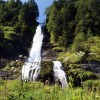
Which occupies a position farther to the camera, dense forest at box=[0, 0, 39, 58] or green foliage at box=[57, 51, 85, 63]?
dense forest at box=[0, 0, 39, 58]

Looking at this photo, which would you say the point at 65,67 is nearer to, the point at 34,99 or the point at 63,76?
the point at 63,76

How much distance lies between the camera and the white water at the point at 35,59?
53.7 m

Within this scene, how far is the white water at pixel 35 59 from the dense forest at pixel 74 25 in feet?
8.28

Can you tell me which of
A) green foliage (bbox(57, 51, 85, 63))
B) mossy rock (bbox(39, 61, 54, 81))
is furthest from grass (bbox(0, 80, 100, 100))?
green foliage (bbox(57, 51, 85, 63))

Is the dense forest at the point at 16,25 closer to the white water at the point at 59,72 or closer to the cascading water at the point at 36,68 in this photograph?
the cascading water at the point at 36,68

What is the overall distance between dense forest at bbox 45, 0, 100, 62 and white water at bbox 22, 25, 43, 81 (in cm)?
252

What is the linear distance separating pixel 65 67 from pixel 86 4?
24.0 m

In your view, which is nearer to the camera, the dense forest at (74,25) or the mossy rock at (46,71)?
the mossy rock at (46,71)

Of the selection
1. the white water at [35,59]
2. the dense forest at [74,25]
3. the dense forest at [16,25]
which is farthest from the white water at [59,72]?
the dense forest at [16,25]

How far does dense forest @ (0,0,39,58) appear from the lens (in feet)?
224

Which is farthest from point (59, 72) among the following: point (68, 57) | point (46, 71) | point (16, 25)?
point (16, 25)

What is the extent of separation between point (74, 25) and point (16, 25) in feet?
38.7

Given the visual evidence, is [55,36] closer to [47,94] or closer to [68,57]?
[68,57]

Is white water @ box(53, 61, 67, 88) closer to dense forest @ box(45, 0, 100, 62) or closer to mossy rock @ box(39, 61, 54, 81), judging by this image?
mossy rock @ box(39, 61, 54, 81)
